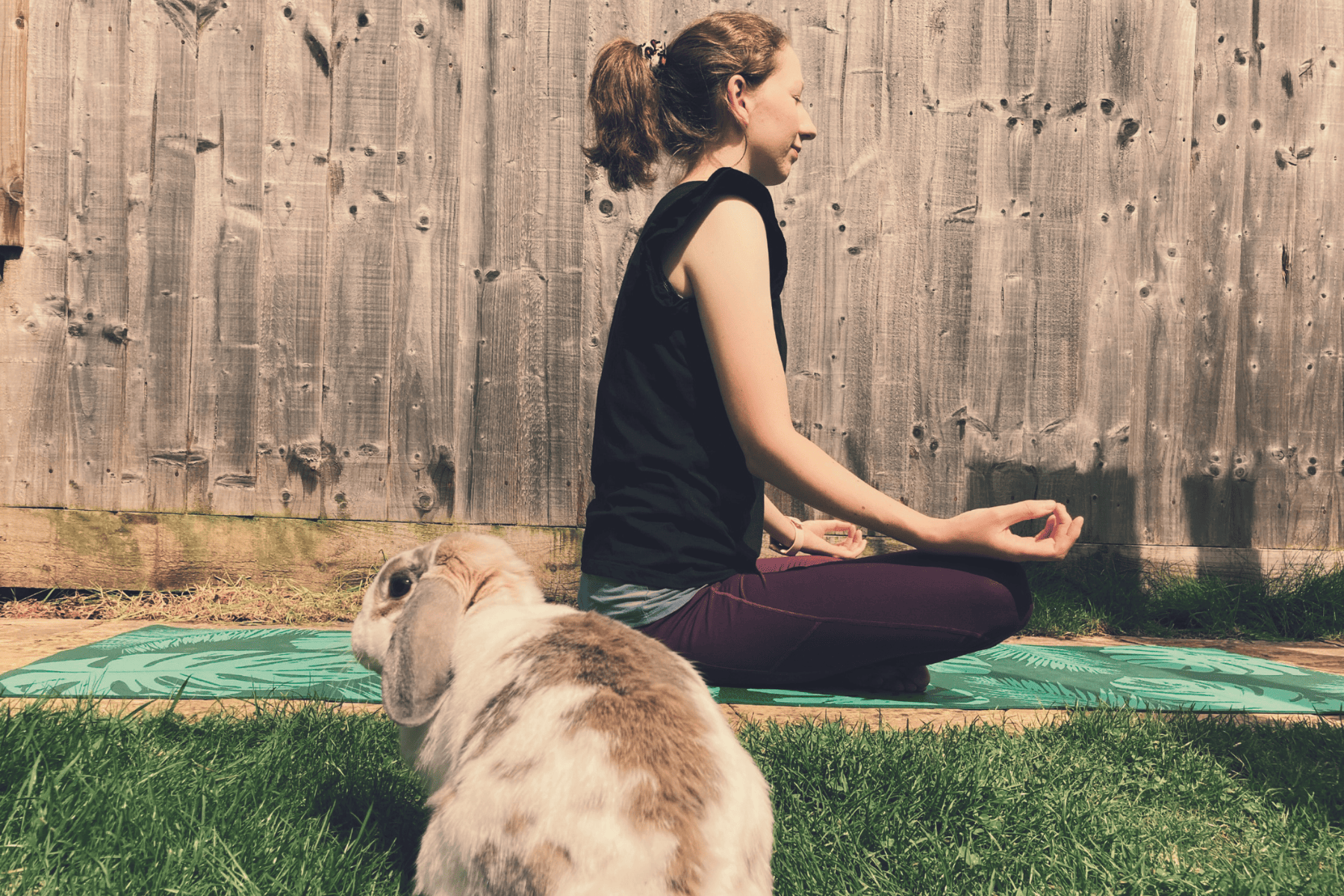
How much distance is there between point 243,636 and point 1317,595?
174 inches

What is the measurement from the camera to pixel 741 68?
2.05 m

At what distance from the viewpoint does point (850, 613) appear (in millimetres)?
1831

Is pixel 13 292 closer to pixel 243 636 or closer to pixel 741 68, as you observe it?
pixel 243 636

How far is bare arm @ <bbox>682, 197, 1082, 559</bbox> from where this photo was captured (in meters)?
1.74

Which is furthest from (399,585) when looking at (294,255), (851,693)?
(294,255)

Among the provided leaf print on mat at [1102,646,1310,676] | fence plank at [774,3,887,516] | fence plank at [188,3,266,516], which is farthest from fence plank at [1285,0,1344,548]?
fence plank at [188,3,266,516]

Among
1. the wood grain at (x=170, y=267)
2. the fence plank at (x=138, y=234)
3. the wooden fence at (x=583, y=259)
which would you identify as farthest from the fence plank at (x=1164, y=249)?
the fence plank at (x=138, y=234)

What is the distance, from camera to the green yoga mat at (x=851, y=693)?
7.26 ft

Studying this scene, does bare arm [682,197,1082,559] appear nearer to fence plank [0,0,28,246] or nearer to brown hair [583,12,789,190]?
brown hair [583,12,789,190]

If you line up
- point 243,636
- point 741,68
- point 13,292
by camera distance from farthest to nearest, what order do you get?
point 13,292 < point 243,636 < point 741,68

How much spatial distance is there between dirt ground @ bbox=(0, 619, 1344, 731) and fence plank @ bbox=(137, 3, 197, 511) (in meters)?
0.67

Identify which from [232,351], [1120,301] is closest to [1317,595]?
[1120,301]

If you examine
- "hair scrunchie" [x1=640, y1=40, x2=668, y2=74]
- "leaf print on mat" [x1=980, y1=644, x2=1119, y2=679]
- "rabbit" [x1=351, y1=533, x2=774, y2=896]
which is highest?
"hair scrunchie" [x1=640, y1=40, x2=668, y2=74]

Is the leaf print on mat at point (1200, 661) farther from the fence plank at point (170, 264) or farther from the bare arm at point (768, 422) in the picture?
the fence plank at point (170, 264)
